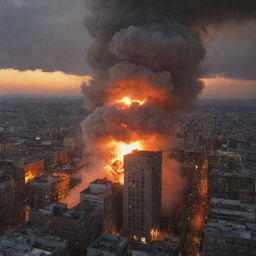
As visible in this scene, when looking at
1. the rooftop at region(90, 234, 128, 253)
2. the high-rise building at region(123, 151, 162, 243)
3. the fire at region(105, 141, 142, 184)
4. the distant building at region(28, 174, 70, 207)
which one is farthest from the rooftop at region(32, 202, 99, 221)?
the distant building at region(28, 174, 70, 207)

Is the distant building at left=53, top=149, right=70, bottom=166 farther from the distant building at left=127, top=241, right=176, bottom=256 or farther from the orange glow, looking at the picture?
the distant building at left=127, top=241, right=176, bottom=256

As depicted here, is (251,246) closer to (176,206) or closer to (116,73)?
(176,206)

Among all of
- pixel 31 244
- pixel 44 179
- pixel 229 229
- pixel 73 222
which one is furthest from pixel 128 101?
pixel 31 244

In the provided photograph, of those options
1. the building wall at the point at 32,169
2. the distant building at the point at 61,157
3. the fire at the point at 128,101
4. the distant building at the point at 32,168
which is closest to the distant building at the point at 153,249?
the fire at the point at 128,101

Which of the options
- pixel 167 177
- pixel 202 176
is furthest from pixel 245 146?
pixel 167 177

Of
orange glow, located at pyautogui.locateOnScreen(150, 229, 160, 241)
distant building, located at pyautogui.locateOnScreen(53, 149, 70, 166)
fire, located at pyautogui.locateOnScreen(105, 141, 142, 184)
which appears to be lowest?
orange glow, located at pyautogui.locateOnScreen(150, 229, 160, 241)

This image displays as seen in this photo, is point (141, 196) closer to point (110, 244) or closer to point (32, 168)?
point (110, 244)
